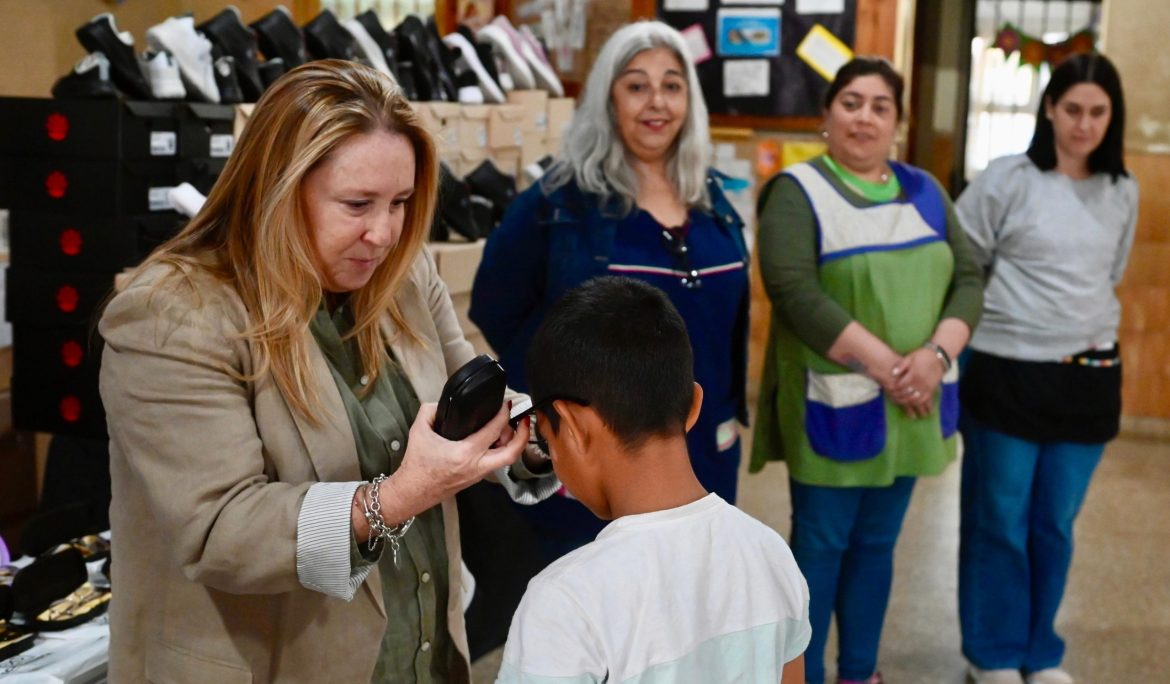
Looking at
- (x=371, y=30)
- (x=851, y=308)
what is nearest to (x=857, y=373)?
(x=851, y=308)

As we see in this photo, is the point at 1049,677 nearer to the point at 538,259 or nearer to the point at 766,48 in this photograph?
the point at 538,259

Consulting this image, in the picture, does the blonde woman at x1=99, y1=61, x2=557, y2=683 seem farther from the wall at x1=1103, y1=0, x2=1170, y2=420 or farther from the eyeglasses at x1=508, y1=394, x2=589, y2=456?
the wall at x1=1103, y1=0, x2=1170, y2=420

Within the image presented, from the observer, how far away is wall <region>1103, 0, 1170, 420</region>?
5.59m

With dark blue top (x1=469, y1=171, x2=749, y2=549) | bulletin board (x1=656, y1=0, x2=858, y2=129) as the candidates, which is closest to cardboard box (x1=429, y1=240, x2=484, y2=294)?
dark blue top (x1=469, y1=171, x2=749, y2=549)

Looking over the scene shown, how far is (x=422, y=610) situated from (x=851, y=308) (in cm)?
151

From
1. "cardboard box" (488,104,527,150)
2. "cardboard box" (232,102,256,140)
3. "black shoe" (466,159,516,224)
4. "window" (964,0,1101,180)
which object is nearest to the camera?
"cardboard box" (232,102,256,140)

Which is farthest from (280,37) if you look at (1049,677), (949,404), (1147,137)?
(1147,137)

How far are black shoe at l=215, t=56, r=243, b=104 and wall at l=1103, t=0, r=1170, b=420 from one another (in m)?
3.99

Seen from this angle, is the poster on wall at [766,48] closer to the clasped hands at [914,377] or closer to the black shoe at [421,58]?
the black shoe at [421,58]

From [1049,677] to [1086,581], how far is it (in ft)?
3.07

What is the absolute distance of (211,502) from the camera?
4.47 feet

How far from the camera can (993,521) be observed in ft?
10.5

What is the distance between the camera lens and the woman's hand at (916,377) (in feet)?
9.23

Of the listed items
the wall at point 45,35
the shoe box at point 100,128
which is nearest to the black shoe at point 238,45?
the shoe box at point 100,128
